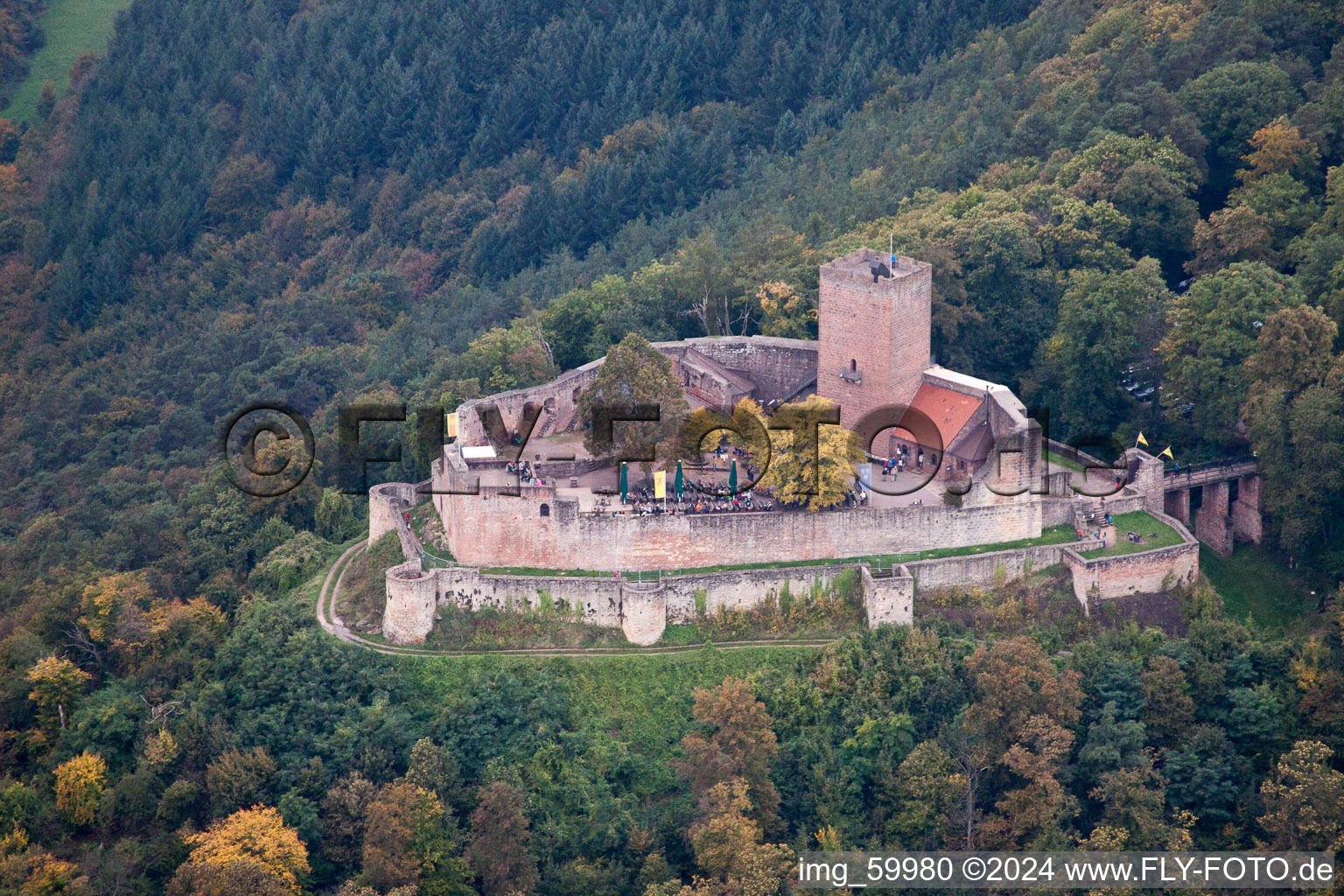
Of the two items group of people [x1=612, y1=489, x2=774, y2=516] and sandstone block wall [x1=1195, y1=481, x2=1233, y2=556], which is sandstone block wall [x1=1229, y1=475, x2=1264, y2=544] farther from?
group of people [x1=612, y1=489, x2=774, y2=516]

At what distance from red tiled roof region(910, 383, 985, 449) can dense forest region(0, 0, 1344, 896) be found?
5.45 metres

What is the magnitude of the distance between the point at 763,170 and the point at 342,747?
53.6 meters

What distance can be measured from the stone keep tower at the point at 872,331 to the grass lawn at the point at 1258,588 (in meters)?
11.3

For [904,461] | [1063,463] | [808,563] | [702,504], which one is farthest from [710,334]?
[808,563]

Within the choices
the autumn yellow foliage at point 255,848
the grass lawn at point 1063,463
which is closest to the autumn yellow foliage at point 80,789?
the autumn yellow foliage at point 255,848

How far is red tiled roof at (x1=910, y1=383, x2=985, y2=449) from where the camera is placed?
54.6 m

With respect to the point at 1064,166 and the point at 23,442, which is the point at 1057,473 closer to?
the point at 1064,166

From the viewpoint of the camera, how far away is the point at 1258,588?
55.7m

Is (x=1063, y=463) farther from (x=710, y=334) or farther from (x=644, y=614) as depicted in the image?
(x=644, y=614)

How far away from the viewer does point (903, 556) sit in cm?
5256

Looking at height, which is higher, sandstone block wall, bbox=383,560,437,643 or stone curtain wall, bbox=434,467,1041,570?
stone curtain wall, bbox=434,467,1041,570

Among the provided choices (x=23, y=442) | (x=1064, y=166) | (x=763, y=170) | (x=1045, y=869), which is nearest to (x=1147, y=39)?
(x=1064, y=166)

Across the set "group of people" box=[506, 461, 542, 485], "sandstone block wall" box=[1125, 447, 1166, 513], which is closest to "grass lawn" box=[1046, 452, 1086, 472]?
"sandstone block wall" box=[1125, 447, 1166, 513]

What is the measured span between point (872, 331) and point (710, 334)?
Answer: 10660 millimetres
